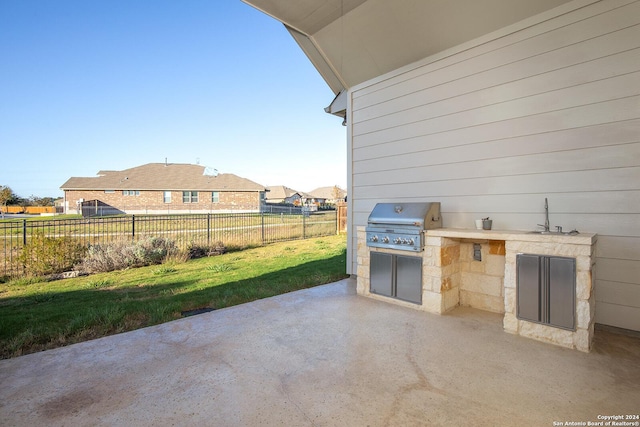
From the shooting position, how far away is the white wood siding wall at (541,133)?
7.84ft

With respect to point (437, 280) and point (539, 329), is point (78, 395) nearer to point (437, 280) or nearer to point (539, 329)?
point (437, 280)

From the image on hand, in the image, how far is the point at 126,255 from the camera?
629cm

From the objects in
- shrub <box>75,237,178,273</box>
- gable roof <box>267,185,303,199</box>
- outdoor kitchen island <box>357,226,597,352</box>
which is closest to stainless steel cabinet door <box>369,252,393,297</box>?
outdoor kitchen island <box>357,226,597,352</box>

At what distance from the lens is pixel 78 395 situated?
1.65 meters

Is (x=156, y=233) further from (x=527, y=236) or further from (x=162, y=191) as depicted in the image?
(x=162, y=191)

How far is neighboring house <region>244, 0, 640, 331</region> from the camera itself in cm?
241

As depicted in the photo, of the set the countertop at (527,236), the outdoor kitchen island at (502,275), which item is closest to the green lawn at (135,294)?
the outdoor kitchen island at (502,275)

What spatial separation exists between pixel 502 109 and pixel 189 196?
25.7m

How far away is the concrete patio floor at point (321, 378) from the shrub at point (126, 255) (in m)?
4.33

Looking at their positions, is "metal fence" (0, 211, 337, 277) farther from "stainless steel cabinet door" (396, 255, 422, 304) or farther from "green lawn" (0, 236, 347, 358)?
"stainless steel cabinet door" (396, 255, 422, 304)

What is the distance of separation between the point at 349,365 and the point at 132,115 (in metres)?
19.1

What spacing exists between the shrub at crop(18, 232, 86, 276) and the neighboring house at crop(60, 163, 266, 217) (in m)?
19.7

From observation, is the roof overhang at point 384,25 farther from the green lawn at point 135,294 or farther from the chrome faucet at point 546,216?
the green lawn at point 135,294

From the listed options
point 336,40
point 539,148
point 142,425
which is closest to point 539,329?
point 539,148
